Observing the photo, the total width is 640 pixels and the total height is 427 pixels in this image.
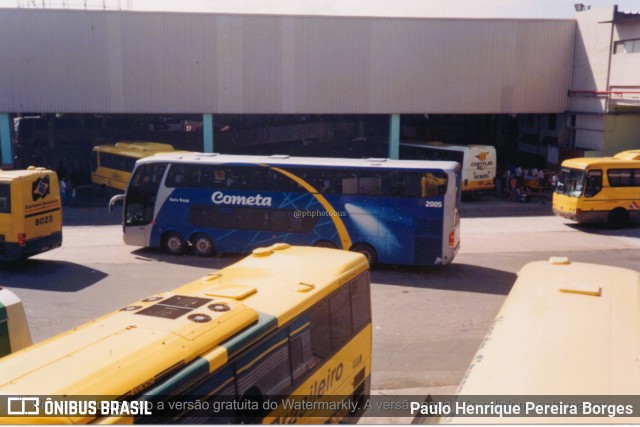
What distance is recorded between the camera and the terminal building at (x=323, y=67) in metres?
29.5

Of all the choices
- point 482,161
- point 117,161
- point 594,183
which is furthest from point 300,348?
point 117,161

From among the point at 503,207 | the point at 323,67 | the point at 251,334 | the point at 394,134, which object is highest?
the point at 323,67

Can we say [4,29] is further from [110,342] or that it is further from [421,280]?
[110,342]

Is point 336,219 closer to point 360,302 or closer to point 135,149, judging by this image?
point 360,302

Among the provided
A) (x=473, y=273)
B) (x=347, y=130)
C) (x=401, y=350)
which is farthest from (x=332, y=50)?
(x=401, y=350)

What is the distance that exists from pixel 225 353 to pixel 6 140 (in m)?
29.7

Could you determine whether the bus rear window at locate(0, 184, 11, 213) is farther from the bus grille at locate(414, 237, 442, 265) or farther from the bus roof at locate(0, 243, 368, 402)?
the bus roof at locate(0, 243, 368, 402)

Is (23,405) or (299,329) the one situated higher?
(23,405)

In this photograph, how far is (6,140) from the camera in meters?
30.5

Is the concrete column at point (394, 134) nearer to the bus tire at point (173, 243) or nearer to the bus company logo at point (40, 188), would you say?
the bus tire at point (173, 243)

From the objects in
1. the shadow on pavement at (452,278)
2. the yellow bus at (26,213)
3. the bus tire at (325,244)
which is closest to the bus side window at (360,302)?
the shadow on pavement at (452,278)

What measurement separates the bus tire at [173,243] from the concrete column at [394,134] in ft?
52.2

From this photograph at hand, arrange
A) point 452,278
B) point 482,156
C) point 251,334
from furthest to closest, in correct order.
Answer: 1. point 482,156
2. point 452,278
3. point 251,334

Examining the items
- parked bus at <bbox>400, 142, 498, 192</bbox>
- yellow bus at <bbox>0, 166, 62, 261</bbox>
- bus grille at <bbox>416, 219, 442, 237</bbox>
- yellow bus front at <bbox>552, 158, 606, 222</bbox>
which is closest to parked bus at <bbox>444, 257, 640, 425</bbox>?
bus grille at <bbox>416, 219, 442, 237</bbox>
